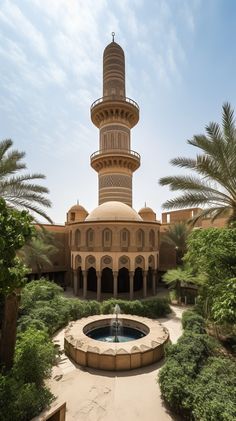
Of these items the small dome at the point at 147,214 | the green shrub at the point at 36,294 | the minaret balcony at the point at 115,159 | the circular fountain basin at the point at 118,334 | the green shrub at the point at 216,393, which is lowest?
the circular fountain basin at the point at 118,334

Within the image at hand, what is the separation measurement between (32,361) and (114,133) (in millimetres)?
24539

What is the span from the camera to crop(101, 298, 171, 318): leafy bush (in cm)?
1534

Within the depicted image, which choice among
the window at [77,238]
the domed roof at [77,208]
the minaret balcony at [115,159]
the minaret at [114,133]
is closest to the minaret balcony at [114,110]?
the minaret at [114,133]

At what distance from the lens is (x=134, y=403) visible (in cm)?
730

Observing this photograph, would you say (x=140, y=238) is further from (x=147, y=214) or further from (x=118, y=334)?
(x=147, y=214)

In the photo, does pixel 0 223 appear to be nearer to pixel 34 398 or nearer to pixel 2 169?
pixel 34 398

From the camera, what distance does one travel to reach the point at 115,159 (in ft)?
88.1

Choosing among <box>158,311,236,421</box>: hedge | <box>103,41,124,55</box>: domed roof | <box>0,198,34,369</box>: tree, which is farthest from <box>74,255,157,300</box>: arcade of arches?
<box>103,41,124,55</box>: domed roof

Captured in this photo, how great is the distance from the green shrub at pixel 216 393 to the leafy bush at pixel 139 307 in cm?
807

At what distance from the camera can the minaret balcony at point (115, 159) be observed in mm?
26750

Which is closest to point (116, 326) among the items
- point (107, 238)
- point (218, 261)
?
point (218, 261)

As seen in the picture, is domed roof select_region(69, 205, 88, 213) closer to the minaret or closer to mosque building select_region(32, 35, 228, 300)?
mosque building select_region(32, 35, 228, 300)

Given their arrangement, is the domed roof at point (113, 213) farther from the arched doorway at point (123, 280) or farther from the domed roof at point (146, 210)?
the domed roof at point (146, 210)

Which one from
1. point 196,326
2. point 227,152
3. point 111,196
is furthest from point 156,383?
point 111,196
